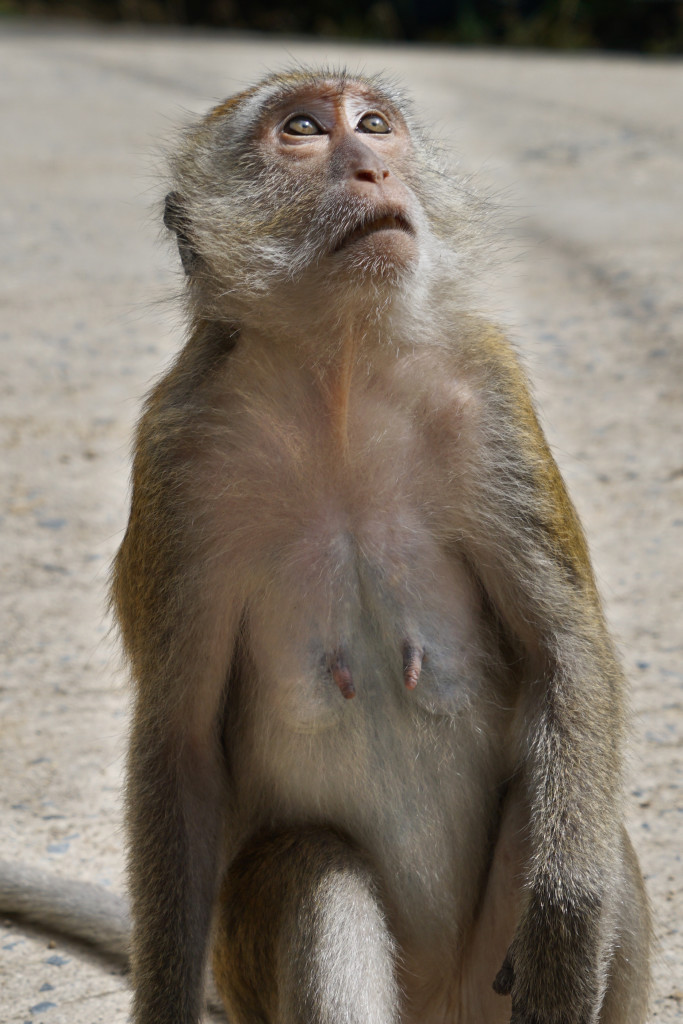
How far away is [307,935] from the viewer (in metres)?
2.42

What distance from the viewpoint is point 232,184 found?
2.80 m

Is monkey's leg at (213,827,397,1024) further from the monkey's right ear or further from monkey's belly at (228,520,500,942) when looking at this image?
the monkey's right ear

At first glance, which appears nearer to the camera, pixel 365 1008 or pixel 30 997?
pixel 365 1008

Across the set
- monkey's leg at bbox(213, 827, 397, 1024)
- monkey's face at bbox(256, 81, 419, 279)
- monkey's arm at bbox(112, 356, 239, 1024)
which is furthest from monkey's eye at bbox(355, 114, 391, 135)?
monkey's leg at bbox(213, 827, 397, 1024)

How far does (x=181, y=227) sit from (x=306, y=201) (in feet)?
1.12

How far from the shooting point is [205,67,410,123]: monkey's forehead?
2785 millimetres

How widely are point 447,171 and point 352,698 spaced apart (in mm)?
1204

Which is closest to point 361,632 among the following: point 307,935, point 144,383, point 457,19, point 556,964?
point 307,935

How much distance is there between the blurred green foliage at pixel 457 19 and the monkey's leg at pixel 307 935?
16.0m

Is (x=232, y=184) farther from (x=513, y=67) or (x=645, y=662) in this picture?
(x=513, y=67)

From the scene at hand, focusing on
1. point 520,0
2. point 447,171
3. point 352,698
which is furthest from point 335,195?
point 520,0

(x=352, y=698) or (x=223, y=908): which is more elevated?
(x=352, y=698)

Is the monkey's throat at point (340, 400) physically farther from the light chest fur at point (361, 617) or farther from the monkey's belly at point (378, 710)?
the monkey's belly at point (378, 710)

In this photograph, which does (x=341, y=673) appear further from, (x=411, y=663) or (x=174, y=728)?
(x=174, y=728)
